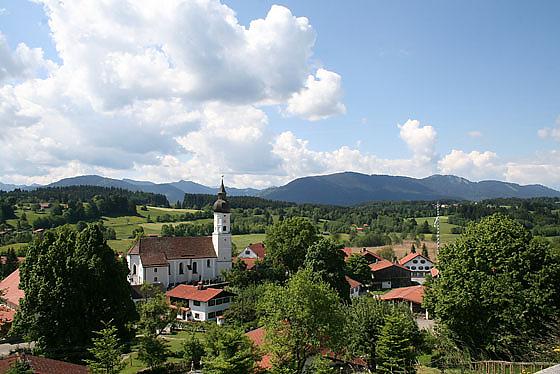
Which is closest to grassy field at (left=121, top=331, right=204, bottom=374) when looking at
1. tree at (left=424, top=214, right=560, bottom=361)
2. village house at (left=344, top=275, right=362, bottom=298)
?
tree at (left=424, top=214, right=560, bottom=361)

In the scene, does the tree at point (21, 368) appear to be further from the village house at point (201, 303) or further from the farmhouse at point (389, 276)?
the farmhouse at point (389, 276)

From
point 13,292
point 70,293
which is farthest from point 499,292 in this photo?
point 13,292

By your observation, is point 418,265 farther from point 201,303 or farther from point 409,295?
point 201,303

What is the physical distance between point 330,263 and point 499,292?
67.9 feet

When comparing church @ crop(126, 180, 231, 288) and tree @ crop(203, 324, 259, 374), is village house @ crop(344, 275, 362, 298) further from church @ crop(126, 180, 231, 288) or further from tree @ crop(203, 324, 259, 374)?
tree @ crop(203, 324, 259, 374)

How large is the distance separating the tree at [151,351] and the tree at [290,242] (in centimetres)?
2302

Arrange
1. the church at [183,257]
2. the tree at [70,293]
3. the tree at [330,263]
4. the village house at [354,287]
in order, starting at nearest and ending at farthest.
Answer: the tree at [70,293] → the tree at [330,263] → the village house at [354,287] → the church at [183,257]

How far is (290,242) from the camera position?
50.2m

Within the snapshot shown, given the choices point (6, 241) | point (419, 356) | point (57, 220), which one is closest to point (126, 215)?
point (57, 220)

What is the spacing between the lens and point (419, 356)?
28625 mm

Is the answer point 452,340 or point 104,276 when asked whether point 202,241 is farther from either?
point 452,340

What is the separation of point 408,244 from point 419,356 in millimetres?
84101

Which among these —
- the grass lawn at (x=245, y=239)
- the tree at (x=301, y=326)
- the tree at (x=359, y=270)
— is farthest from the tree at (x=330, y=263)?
the grass lawn at (x=245, y=239)

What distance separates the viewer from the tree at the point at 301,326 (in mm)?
22281
